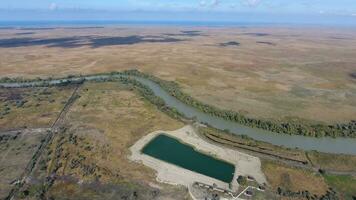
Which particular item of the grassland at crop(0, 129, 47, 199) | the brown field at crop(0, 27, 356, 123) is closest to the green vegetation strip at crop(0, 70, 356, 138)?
the brown field at crop(0, 27, 356, 123)

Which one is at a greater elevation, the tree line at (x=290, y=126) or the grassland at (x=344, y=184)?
the tree line at (x=290, y=126)

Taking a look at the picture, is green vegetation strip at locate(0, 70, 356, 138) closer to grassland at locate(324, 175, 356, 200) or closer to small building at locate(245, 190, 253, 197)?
grassland at locate(324, 175, 356, 200)

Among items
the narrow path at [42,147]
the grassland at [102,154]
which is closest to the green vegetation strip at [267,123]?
the grassland at [102,154]

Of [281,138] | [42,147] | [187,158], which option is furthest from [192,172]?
[42,147]

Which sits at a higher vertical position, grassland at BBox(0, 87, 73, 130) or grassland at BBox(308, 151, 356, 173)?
grassland at BBox(0, 87, 73, 130)

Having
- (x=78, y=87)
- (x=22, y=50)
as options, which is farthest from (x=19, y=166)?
(x=22, y=50)

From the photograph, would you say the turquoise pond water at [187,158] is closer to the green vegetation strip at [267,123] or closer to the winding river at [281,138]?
the winding river at [281,138]
